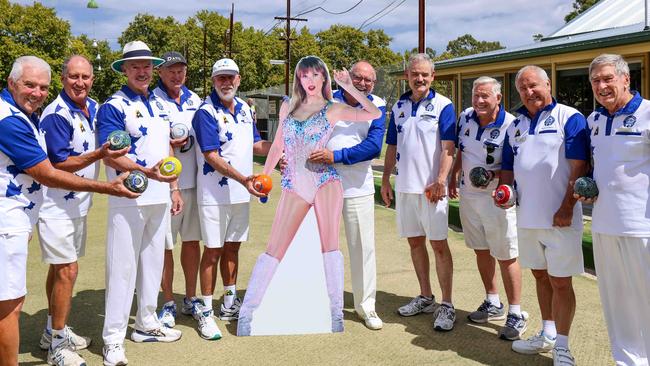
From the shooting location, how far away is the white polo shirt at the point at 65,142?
3910 millimetres

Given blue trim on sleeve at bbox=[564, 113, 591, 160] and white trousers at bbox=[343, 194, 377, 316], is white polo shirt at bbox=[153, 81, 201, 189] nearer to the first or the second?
white trousers at bbox=[343, 194, 377, 316]

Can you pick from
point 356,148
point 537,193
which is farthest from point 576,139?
point 356,148

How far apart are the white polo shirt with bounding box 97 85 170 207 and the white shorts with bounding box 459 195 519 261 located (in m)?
2.49

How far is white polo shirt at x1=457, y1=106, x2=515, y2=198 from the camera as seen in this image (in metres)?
→ 4.58

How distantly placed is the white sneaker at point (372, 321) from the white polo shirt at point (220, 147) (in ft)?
4.77

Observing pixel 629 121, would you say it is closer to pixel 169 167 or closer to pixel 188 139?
pixel 169 167

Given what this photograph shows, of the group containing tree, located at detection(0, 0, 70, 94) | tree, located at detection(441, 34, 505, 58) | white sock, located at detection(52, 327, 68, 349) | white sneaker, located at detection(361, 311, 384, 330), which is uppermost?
tree, located at detection(441, 34, 505, 58)

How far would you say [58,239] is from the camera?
4.04 metres

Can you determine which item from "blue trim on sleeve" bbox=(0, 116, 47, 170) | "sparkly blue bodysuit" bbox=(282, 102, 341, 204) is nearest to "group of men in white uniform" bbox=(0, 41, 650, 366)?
"blue trim on sleeve" bbox=(0, 116, 47, 170)

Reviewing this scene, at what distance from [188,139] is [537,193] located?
9.15ft

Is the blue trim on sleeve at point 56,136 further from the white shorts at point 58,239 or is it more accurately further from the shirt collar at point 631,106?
the shirt collar at point 631,106

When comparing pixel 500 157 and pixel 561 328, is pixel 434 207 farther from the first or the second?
pixel 561 328

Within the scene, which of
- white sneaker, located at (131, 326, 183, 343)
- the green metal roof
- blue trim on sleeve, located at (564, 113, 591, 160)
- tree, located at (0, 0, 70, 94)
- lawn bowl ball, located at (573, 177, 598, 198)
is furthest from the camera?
tree, located at (0, 0, 70, 94)

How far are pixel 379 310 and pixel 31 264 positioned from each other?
4.29 metres
